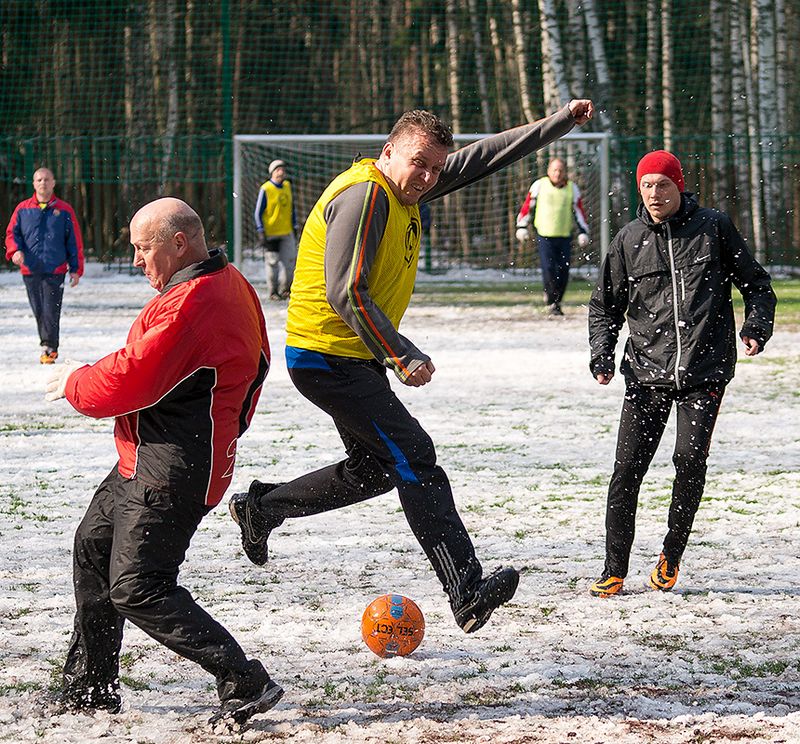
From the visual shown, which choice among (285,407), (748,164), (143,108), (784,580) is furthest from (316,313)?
(143,108)

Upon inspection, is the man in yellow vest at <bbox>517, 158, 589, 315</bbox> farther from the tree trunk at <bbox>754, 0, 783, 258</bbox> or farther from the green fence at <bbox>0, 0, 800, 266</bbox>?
the tree trunk at <bbox>754, 0, 783, 258</bbox>

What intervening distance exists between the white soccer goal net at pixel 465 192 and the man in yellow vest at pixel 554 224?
8.94ft

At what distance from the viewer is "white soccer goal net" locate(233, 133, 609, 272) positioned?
787 inches

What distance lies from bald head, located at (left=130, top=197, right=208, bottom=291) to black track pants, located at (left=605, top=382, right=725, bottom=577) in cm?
216

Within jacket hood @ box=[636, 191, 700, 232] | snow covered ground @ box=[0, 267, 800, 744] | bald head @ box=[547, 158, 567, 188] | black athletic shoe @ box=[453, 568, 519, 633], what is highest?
bald head @ box=[547, 158, 567, 188]

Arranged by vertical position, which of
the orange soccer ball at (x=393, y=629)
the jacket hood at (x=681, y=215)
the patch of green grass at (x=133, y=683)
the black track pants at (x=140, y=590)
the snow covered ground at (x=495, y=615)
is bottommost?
the snow covered ground at (x=495, y=615)

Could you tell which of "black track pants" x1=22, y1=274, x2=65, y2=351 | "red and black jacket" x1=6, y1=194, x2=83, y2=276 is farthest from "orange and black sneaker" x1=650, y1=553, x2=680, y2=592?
"red and black jacket" x1=6, y1=194, x2=83, y2=276

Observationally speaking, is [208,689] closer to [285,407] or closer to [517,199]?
[285,407]

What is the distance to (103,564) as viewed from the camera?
4.09m

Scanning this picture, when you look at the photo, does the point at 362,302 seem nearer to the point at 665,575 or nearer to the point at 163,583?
the point at 163,583

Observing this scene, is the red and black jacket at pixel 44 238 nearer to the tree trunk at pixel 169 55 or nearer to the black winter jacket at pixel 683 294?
the black winter jacket at pixel 683 294

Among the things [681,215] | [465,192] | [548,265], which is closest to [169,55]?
[465,192]

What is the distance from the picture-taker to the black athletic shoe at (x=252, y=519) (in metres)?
5.51

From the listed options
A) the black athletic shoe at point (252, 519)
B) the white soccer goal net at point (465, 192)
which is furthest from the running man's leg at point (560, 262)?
the black athletic shoe at point (252, 519)
